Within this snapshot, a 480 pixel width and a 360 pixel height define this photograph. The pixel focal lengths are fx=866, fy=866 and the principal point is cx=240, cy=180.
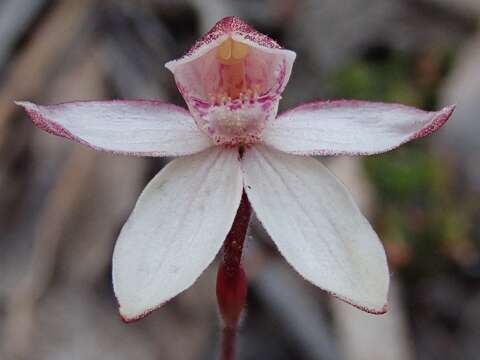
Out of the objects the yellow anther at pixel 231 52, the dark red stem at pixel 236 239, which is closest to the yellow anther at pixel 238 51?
the yellow anther at pixel 231 52

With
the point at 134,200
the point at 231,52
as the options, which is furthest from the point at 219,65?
the point at 134,200

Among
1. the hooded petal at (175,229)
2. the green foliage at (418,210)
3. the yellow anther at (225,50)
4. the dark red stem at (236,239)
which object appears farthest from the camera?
the green foliage at (418,210)

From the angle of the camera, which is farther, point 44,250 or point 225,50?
point 44,250

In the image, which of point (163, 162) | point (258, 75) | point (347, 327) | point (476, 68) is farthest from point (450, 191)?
point (258, 75)

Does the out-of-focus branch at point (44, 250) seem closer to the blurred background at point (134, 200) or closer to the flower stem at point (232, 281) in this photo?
the blurred background at point (134, 200)

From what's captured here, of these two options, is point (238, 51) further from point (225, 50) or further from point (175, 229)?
point (175, 229)

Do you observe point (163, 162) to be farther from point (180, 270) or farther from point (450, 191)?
point (180, 270)

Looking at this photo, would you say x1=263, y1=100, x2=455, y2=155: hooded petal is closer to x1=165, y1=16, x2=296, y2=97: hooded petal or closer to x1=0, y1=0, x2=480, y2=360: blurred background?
x1=165, y1=16, x2=296, y2=97: hooded petal
